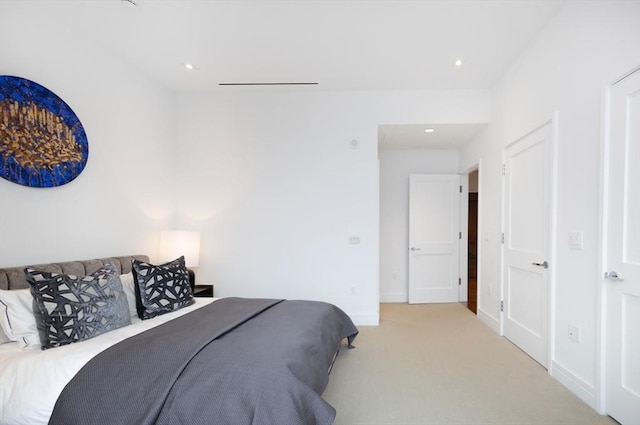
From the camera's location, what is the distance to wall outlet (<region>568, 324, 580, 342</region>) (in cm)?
221

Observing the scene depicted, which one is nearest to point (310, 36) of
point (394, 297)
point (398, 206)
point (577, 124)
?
point (577, 124)

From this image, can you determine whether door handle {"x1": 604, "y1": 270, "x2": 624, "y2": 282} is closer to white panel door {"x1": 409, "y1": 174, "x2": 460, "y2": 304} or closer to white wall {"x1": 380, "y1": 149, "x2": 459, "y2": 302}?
white panel door {"x1": 409, "y1": 174, "x2": 460, "y2": 304}

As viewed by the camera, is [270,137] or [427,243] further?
[427,243]

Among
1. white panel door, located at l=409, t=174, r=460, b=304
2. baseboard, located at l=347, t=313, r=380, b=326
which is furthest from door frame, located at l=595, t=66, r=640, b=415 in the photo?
white panel door, located at l=409, t=174, r=460, b=304

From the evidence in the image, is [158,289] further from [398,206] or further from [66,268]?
[398,206]

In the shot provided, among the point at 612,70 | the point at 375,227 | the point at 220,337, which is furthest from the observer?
the point at 375,227

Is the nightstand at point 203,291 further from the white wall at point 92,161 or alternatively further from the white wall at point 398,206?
the white wall at point 398,206

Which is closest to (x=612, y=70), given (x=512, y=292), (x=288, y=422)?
(x=512, y=292)

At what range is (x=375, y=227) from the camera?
379 cm

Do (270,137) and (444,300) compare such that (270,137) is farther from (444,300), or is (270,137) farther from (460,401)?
(444,300)

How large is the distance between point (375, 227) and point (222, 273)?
6.62 feet

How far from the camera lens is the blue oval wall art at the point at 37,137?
2.07 m

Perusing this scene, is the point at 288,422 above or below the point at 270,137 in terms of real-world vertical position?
below

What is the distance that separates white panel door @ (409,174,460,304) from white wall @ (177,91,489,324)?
131cm
